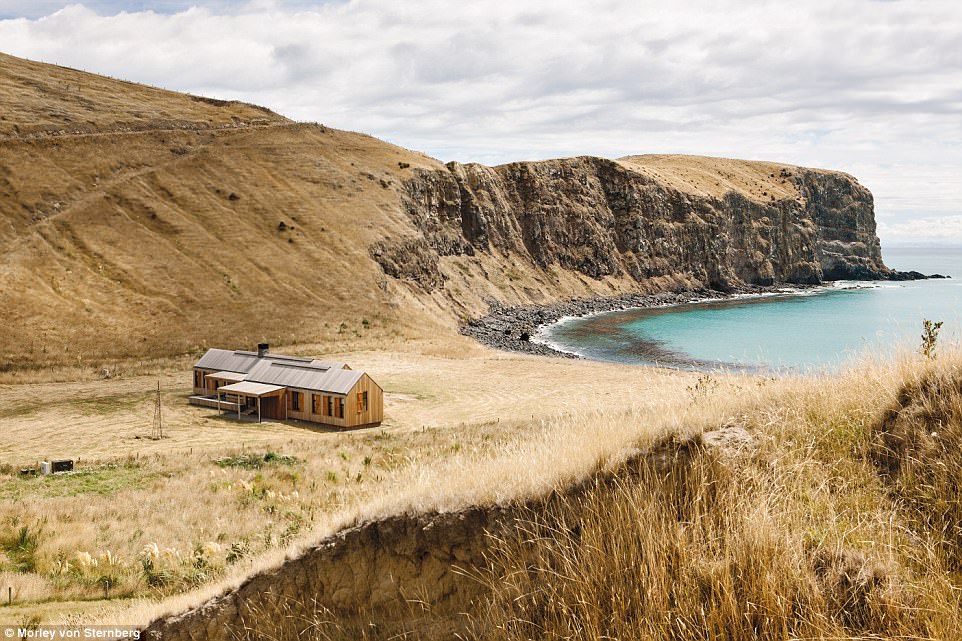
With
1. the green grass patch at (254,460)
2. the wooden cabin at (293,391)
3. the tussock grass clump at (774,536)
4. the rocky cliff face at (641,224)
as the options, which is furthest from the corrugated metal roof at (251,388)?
the rocky cliff face at (641,224)

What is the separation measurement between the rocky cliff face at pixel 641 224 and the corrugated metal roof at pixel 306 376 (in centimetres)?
3388

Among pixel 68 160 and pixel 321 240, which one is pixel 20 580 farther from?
pixel 68 160

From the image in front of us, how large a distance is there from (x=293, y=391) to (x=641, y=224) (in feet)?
303

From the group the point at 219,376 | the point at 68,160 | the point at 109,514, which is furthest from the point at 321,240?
the point at 109,514

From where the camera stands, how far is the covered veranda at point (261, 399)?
3344 centimetres

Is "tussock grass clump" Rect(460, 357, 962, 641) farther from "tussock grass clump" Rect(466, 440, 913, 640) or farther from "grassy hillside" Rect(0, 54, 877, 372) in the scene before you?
"grassy hillside" Rect(0, 54, 877, 372)

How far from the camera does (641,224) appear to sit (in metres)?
116

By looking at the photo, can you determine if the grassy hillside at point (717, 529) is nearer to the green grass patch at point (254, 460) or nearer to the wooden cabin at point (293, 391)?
the green grass patch at point (254, 460)

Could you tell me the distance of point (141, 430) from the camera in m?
29.8

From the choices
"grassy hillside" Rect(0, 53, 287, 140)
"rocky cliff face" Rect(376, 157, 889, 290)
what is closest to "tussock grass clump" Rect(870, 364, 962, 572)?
"rocky cliff face" Rect(376, 157, 889, 290)

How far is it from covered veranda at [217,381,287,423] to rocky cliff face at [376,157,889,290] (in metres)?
35.2

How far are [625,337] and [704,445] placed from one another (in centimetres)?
6469

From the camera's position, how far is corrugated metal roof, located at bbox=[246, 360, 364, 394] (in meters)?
32.4

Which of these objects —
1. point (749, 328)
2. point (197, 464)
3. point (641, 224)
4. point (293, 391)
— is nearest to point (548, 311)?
point (749, 328)
